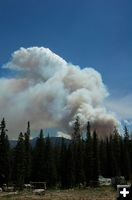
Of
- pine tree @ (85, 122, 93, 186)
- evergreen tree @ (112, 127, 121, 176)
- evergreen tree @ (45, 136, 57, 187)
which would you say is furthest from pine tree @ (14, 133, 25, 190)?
evergreen tree @ (112, 127, 121, 176)

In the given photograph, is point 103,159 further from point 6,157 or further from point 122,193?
point 122,193

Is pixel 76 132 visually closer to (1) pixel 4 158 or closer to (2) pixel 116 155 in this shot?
(2) pixel 116 155

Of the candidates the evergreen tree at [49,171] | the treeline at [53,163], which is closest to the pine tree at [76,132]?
the treeline at [53,163]

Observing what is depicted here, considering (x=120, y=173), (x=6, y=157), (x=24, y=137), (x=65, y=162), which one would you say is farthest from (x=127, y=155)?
(x=6, y=157)

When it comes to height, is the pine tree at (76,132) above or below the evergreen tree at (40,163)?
above

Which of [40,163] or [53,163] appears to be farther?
[53,163]

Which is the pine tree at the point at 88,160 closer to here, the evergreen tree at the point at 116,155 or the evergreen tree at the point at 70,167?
the evergreen tree at the point at 70,167

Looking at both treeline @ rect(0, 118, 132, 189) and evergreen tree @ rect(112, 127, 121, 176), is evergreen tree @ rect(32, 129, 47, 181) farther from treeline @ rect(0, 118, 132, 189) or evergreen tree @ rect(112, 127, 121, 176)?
evergreen tree @ rect(112, 127, 121, 176)

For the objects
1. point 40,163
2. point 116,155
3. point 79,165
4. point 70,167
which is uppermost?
point 116,155

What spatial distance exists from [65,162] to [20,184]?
21111 mm

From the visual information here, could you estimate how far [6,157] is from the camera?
9462 centimetres

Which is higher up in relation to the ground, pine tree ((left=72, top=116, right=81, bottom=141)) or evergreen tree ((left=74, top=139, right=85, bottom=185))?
pine tree ((left=72, top=116, right=81, bottom=141))

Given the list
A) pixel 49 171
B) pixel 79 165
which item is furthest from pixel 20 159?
pixel 79 165

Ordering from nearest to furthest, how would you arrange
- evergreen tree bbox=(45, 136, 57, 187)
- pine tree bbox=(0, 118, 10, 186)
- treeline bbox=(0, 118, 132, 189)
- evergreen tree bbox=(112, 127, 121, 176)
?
pine tree bbox=(0, 118, 10, 186), treeline bbox=(0, 118, 132, 189), evergreen tree bbox=(45, 136, 57, 187), evergreen tree bbox=(112, 127, 121, 176)
